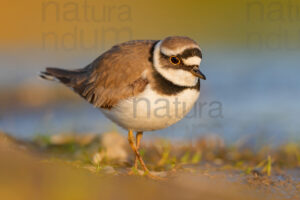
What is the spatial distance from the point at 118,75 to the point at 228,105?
4.70 meters

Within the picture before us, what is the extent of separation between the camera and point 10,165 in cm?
388

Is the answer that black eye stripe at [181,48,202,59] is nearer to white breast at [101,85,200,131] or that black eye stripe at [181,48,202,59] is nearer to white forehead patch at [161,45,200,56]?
white forehead patch at [161,45,200,56]

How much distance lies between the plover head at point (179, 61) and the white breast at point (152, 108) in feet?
0.51

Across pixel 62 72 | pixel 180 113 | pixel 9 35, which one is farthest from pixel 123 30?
pixel 180 113

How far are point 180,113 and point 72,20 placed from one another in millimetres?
9473

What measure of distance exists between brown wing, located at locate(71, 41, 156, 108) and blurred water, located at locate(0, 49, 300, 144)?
4.38 feet

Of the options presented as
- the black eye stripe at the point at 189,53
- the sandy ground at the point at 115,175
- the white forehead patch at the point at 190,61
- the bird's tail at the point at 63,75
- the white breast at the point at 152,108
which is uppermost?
the black eye stripe at the point at 189,53

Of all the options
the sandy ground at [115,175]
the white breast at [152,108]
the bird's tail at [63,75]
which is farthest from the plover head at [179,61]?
the bird's tail at [63,75]

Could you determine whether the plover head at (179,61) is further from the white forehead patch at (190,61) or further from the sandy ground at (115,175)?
the sandy ground at (115,175)

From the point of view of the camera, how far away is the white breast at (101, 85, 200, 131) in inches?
199

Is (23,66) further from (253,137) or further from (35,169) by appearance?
(35,169)

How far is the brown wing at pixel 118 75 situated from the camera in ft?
17.4

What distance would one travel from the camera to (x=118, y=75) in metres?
5.57

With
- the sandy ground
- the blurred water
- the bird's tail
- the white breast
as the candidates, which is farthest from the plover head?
the blurred water
